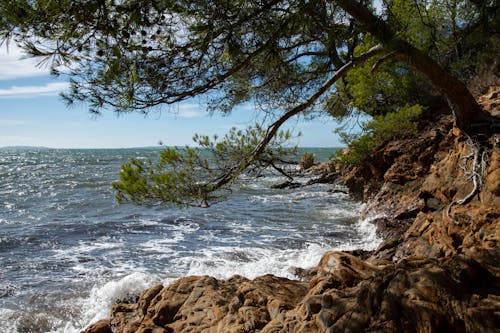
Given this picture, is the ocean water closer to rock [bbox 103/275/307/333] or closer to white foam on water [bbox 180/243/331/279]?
white foam on water [bbox 180/243/331/279]

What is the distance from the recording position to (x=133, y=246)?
10.1 m

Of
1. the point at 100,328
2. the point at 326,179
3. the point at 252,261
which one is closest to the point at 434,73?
the point at 252,261

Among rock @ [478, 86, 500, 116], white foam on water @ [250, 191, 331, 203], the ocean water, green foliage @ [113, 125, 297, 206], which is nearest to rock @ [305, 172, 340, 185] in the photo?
white foam on water @ [250, 191, 331, 203]

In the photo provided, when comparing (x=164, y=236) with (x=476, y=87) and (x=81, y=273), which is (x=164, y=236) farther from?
(x=476, y=87)

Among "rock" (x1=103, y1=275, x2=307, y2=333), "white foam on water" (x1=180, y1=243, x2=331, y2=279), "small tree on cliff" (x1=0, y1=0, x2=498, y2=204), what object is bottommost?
"white foam on water" (x1=180, y1=243, x2=331, y2=279)

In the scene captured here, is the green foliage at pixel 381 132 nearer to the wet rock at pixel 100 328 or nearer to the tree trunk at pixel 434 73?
the tree trunk at pixel 434 73

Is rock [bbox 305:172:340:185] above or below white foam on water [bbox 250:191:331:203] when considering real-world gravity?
above

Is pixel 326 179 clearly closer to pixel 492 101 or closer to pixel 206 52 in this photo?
pixel 492 101

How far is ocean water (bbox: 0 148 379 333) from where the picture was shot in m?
6.65

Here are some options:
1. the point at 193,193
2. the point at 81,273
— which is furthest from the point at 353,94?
the point at 81,273

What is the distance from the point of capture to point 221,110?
5.95 metres

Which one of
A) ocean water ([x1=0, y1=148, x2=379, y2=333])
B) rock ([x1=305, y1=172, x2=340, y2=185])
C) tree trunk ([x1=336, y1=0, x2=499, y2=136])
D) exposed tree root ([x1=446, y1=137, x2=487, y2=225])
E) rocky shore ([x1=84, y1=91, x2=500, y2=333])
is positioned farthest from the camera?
rock ([x1=305, y1=172, x2=340, y2=185])

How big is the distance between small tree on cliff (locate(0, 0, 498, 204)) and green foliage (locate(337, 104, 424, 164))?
15.4 ft

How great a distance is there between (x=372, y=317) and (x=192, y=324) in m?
1.92
